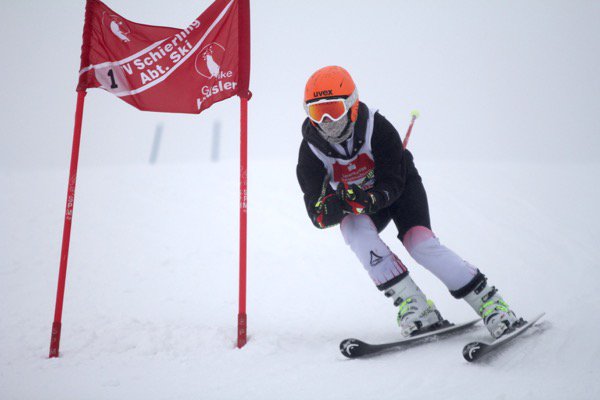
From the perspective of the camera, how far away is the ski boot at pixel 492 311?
2.78m

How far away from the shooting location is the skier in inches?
115

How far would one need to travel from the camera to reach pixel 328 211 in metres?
2.88

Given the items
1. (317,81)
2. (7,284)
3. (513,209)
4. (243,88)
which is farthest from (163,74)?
(513,209)

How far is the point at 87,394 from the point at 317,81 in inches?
99.1

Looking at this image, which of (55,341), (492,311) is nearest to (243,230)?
(55,341)

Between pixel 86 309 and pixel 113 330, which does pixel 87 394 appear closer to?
pixel 113 330

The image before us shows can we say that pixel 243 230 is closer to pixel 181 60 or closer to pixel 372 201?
pixel 372 201

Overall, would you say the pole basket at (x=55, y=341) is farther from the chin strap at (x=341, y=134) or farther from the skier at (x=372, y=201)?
the chin strap at (x=341, y=134)

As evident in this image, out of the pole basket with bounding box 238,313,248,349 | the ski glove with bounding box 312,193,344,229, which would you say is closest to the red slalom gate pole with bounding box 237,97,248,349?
the pole basket with bounding box 238,313,248,349

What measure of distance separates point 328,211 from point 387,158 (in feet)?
2.15

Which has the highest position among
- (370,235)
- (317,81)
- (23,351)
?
(317,81)

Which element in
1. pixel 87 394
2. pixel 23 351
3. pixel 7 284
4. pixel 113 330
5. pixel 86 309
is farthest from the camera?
pixel 7 284

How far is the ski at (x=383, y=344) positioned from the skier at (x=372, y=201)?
78 mm

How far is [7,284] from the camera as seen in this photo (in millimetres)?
5449
